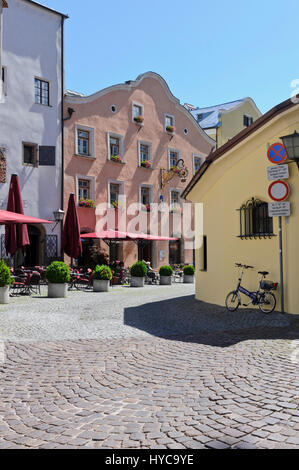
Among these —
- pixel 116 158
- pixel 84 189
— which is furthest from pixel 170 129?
pixel 84 189

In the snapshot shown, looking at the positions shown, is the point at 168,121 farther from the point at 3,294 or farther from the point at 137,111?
the point at 3,294

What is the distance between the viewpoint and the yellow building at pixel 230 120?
116 ft

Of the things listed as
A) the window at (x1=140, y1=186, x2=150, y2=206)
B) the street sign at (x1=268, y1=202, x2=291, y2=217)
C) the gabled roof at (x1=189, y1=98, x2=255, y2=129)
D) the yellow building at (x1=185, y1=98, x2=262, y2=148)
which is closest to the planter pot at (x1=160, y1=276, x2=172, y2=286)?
the window at (x1=140, y1=186, x2=150, y2=206)

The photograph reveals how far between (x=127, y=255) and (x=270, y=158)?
17980mm

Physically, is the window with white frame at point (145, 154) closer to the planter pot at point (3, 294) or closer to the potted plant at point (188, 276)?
the potted plant at point (188, 276)

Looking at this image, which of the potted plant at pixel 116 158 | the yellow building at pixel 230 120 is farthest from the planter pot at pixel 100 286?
the yellow building at pixel 230 120

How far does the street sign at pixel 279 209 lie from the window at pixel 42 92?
1702 cm

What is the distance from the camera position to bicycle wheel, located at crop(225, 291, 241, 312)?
415 inches

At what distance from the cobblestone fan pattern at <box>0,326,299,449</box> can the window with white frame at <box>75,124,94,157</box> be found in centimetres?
1945

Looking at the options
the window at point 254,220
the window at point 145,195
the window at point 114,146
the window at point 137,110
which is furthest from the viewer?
the window at point 145,195

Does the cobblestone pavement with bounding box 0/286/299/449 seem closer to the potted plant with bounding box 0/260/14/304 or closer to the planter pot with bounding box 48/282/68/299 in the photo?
the potted plant with bounding box 0/260/14/304

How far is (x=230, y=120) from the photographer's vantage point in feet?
116

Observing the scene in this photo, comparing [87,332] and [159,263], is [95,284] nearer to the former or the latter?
[87,332]
